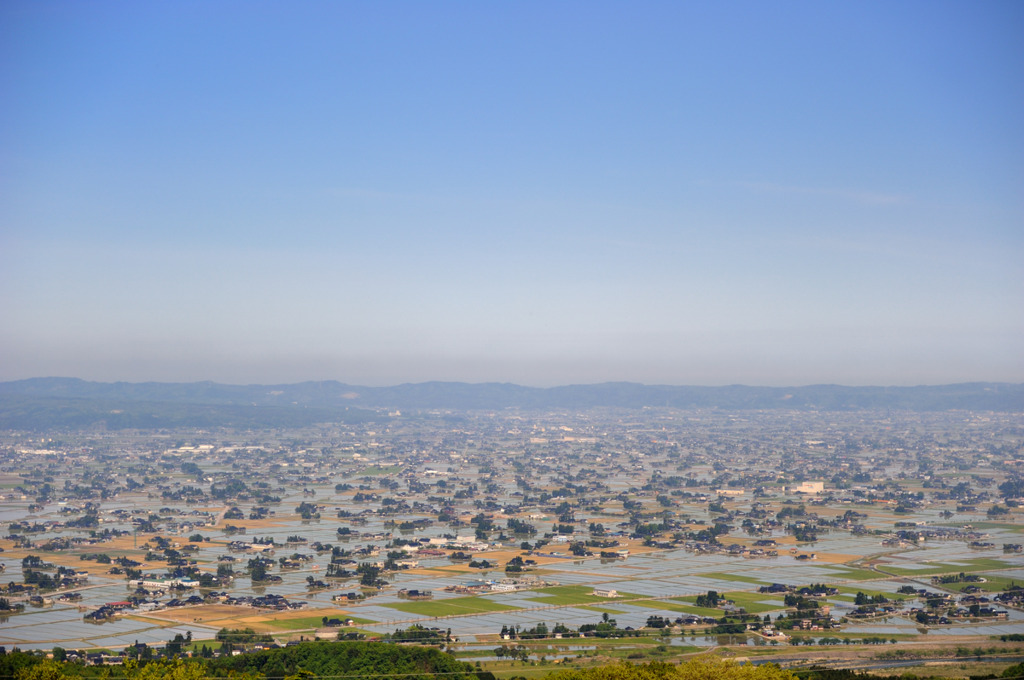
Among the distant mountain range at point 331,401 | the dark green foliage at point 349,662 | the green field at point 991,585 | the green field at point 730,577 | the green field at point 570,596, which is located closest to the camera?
the dark green foliage at point 349,662

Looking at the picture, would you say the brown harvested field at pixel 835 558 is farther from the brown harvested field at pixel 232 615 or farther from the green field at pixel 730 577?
the brown harvested field at pixel 232 615

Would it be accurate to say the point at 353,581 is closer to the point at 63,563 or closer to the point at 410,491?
the point at 63,563

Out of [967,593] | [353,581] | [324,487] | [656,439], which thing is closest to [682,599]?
[967,593]

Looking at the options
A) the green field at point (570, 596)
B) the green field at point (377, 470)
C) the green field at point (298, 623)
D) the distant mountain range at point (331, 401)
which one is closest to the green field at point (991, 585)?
the green field at point (570, 596)

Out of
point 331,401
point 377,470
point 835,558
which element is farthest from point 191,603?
point 331,401

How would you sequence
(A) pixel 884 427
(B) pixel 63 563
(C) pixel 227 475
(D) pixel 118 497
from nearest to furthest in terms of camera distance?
(B) pixel 63 563, (D) pixel 118 497, (C) pixel 227 475, (A) pixel 884 427

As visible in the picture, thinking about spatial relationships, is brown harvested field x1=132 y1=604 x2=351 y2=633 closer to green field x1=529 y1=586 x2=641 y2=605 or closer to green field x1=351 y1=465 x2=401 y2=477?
green field x1=529 y1=586 x2=641 y2=605

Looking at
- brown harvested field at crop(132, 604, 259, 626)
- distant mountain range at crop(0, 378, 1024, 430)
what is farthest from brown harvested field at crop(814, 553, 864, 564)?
distant mountain range at crop(0, 378, 1024, 430)
